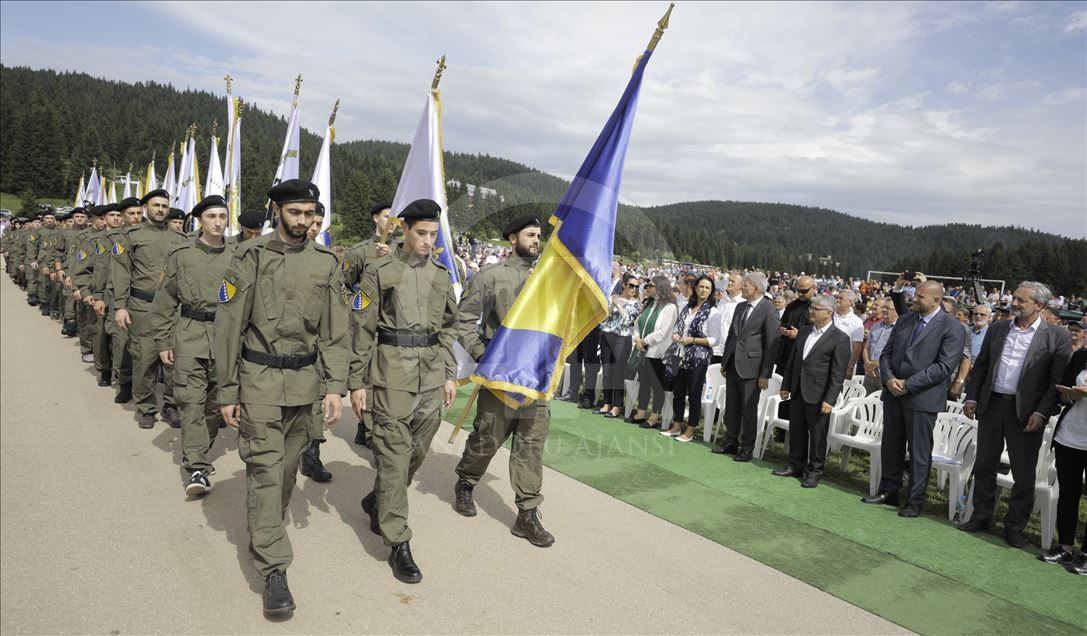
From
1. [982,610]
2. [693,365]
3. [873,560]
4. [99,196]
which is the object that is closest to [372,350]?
[873,560]

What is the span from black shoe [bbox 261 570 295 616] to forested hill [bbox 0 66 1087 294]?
12.9ft

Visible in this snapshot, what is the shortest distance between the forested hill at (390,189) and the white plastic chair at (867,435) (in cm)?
311

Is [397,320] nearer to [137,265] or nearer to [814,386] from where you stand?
[814,386]

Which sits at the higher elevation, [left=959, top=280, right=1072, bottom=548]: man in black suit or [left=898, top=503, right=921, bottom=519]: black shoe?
[left=959, top=280, right=1072, bottom=548]: man in black suit

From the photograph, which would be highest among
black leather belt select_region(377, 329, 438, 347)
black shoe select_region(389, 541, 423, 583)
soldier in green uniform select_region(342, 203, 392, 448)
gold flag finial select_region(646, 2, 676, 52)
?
gold flag finial select_region(646, 2, 676, 52)

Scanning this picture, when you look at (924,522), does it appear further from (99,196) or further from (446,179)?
(99,196)

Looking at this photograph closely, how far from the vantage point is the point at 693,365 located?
26.4 ft

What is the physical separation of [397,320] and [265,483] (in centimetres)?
127

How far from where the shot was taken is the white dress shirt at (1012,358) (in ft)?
17.9

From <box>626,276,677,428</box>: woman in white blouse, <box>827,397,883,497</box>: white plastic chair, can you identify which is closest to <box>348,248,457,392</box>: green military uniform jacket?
<box>827,397,883,497</box>: white plastic chair

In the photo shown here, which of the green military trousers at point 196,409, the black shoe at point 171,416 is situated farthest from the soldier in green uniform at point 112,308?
the green military trousers at point 196,409

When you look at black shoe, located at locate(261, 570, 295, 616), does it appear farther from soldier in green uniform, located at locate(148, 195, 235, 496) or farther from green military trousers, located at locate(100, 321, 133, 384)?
green military trousers, located at locate(100, 321, 133, 384)

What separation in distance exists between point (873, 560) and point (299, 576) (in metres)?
4.06

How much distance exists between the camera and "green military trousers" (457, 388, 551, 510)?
4715mm
